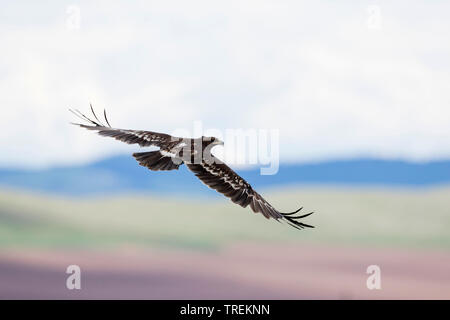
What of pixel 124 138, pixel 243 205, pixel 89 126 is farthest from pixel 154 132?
pixel 243 205

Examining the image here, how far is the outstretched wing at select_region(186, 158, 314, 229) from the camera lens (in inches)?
560

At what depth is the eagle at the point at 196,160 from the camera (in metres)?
14.3

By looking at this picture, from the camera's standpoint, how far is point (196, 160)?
584 inches

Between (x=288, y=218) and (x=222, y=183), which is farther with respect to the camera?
(x=222, y=183)

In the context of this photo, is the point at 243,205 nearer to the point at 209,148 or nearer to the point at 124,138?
the point at 209,148

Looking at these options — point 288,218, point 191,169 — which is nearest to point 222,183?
point 191,169

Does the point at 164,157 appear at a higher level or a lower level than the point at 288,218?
higher

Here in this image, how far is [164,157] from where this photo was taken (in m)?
14.3

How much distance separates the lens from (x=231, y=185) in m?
14.7

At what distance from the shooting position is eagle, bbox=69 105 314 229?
14.3 metres

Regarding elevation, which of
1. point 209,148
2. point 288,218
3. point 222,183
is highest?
point 209,148

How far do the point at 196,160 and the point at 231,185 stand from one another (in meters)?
1.12

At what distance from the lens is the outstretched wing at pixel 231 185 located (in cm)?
1423

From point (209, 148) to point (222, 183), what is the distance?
0.97 m
